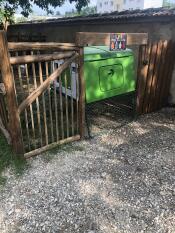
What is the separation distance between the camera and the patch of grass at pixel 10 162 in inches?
155

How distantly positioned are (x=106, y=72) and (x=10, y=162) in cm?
261

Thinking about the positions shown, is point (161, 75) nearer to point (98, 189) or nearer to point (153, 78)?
point (153, 78)

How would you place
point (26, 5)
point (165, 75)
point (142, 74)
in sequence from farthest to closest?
point (26, 5) < point (165, 75) < point (142, 74)

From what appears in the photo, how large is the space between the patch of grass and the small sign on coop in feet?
9.14

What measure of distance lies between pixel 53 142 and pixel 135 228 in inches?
93.0

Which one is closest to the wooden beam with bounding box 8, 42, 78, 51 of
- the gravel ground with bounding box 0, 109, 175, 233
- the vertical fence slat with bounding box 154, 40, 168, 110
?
the gravel ground with bounding box 0, 109, 175, 233

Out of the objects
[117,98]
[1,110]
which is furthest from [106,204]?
[117,98]

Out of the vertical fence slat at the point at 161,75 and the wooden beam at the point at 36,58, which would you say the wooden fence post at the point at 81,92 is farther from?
the vertical fence slat at the point at 161,75

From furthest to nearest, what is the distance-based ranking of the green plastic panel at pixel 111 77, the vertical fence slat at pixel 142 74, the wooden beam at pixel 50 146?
1. the vertical fence slat at pixel 142 74
2. the green plastic panel at pixel 111 77
3. the wooden beam at pixel 50 146

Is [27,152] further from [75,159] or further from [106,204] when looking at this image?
[106,204]

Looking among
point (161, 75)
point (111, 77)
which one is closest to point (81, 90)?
point (111, 77)

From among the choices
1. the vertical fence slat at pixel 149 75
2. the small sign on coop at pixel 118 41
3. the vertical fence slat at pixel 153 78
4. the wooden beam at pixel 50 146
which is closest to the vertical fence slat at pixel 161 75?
the vertical fence slat at pixel 153 78

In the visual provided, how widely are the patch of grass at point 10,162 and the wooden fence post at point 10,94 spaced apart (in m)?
0.16

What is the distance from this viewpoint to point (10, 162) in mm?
4160
